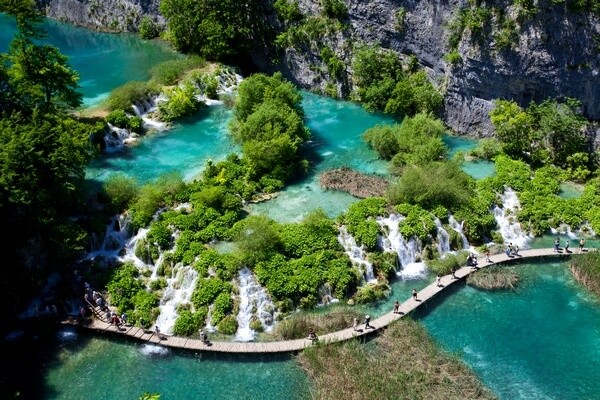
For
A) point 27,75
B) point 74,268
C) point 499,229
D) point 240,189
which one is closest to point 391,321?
point 499,229

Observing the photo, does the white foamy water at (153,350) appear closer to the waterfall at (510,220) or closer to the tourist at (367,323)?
the tourist at (367,323)

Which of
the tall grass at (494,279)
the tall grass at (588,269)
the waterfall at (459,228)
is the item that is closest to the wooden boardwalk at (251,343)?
the tall grass at (494,279)

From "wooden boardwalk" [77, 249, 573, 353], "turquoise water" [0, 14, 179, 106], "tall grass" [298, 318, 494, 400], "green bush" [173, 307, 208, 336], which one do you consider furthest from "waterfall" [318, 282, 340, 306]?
"turquoise water" [0, 14, 179, 106]

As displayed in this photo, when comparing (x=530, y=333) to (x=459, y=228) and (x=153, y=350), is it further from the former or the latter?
(x=153, y=350)

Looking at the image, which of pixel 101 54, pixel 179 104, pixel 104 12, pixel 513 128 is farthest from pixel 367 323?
pixel 104 12

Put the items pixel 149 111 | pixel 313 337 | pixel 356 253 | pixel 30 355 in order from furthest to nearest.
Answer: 1. pixel 149 111
2. pixel 356 253
3. pixel 313 337
4. pixel 30 355

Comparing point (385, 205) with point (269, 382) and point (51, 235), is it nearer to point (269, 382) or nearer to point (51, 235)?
point (269, 382)

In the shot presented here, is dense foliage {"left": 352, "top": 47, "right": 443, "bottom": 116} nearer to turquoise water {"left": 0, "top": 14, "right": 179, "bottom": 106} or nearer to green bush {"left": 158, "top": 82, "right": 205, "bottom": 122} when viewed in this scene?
green bush {"left": 158, "top": 82, "right": 205, "bottom": 122}
